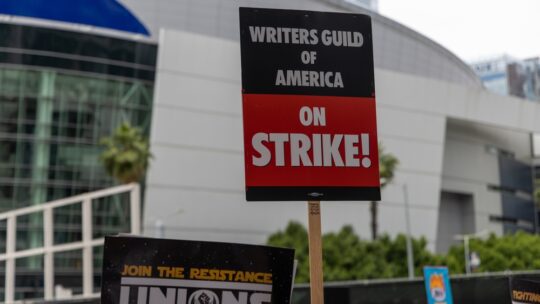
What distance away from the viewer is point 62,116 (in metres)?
53.8

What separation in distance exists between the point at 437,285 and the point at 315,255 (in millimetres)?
8914

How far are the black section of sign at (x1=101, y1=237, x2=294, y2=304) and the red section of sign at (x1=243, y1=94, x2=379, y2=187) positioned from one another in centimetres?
46

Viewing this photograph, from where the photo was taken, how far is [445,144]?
69750mm

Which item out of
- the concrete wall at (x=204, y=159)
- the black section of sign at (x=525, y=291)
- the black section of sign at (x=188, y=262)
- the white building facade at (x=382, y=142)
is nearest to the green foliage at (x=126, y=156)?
the white building facade at (x=382, y=142)

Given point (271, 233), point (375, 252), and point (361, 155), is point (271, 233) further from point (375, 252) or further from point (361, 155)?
point (361, 155)

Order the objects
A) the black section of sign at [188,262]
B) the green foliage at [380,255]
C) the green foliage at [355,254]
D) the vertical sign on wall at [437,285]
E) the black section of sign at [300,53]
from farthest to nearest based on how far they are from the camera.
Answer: the green foliage at [380,255] → the green foliage at [355,254] → the vertical sign on wall at [437,285] → the black section of sign at [300,53] → the black section of sign at [188,262]

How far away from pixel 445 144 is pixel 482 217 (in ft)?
27.0

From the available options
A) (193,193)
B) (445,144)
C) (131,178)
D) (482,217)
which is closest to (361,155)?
(131,178)

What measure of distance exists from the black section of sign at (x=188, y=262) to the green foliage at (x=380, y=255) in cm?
4265

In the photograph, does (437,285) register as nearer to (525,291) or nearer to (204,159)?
(525,291)

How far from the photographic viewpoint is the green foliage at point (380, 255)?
48875 mm

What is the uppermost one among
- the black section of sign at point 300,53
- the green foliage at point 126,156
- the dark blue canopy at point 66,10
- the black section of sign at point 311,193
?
the dark blue canopy at point 66,10

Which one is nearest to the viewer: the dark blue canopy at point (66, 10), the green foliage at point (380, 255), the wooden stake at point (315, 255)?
the wooden stake at point (315, 255)

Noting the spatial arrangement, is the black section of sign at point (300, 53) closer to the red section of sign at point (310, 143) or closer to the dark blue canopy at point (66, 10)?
the red section of sign at point (310, 143)
